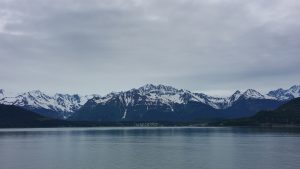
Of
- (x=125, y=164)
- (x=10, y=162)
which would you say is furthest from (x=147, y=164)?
(x=10, y=162)

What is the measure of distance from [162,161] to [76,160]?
20965mm

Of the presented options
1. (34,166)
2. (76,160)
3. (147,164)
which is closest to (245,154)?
(147,164)

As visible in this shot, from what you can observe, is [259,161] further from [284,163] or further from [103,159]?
[103,159]

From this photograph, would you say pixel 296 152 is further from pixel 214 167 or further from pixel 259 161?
pixel 214 167

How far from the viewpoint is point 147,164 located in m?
98.6

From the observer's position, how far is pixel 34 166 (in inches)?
3814

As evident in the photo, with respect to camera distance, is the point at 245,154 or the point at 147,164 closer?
the point at 147,164

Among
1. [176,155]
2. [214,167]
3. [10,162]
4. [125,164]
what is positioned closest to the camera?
[214,167]

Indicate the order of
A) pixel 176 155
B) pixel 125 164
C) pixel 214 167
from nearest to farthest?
pixel 214 167
pixel 125 164
pixel 176 155

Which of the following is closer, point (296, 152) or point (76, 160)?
point (76, 160)

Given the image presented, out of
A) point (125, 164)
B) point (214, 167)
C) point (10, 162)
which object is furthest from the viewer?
point (10, 162)

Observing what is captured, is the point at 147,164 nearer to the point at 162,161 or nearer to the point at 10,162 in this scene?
the point at 162,161

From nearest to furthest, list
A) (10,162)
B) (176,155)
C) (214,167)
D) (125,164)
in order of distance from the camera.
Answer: (214,167)
(125,164)
(10,162)
(176,155)

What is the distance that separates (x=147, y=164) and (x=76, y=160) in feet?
65.2
